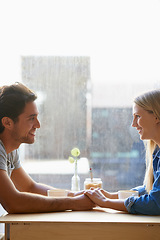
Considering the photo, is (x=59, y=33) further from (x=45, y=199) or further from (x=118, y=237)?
(x=118, y=237)

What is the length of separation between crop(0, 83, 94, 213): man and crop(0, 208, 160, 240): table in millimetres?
97

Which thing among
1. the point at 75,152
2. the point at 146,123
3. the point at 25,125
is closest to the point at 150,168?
the point at 146,123

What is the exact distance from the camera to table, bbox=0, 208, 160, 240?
50.1 inches

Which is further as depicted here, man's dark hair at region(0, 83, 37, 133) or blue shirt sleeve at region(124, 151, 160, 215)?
man's dark hair at region(0, 83, 37, 133)

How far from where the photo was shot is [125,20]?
82.4 inches

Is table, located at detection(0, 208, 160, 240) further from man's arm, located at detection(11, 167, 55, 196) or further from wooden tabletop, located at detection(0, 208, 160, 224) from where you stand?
man's arm, located at detection(11, 167, 55, 196)

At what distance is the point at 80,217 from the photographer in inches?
Answer: 52.5

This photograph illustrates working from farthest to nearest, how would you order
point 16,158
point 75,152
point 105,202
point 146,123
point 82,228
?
point 75,152 → point 16,158 → point 146,123 → point 105,202 → point 82,228

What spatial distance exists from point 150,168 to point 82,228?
55cm

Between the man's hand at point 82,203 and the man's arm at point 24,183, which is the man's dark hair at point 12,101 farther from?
the man's hand at point 82,203

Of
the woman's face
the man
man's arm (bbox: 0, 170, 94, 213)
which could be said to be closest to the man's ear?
the man

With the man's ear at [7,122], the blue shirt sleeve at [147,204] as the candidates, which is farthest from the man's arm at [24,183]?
the blue shirt sleeve at [147,204]

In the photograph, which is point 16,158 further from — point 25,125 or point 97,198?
point 97,198

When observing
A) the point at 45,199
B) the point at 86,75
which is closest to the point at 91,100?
the point at 86,75
